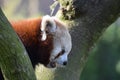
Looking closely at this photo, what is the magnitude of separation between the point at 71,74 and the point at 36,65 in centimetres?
29

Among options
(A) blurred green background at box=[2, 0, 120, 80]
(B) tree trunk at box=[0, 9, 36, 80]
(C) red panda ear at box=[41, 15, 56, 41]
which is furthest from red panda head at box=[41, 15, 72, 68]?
(A) blurred green background at box=[2, 0, 120, 80]

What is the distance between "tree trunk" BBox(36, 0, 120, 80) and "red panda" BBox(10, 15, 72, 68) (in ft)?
0.19

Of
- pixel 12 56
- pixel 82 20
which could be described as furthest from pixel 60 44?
pixel 12 56

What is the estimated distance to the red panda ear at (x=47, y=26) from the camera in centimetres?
353

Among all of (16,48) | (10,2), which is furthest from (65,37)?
(10,2)

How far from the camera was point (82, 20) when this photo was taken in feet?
11.5

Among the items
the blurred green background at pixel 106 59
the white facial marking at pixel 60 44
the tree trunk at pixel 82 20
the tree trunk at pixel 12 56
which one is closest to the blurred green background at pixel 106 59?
the blurred green background at pixel 106 59

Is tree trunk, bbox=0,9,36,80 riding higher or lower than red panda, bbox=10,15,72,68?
higher

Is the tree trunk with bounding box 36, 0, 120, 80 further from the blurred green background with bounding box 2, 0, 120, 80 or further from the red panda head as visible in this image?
the blurred green background with bounding box 2, 0, 120, 80

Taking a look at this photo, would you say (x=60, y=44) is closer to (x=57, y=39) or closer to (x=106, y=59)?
(x=57, y=39)

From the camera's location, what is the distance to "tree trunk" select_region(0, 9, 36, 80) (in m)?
2.47

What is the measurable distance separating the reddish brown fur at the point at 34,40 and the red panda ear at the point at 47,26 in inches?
1.4

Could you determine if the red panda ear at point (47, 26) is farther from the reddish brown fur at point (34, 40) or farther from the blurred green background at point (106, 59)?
the blurred green background at point (106, 59)

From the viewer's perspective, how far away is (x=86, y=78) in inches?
384
